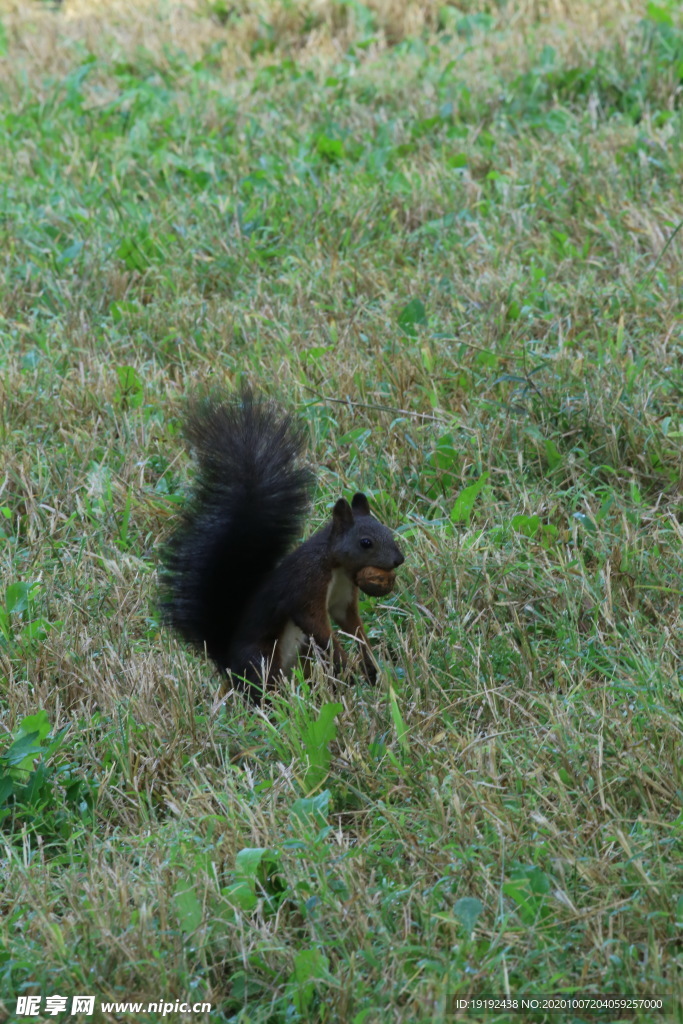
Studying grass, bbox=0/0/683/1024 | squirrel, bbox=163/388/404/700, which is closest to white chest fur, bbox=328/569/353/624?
squirrel, bbox=163/388/404/700

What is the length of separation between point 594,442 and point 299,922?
217 cm

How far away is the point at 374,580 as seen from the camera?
9.87ft

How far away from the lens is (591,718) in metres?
2.77

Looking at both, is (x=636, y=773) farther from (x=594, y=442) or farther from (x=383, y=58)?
(x=383, y=58)

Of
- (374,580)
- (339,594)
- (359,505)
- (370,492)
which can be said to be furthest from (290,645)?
(370,492)

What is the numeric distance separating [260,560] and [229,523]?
0.48 feet

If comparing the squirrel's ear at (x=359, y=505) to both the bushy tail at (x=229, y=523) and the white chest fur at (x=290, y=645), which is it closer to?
the bushy tail at (x=229, y=523)

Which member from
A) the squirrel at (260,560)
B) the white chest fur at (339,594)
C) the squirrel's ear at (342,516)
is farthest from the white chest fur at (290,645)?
the squirrel's ear at (342,516)

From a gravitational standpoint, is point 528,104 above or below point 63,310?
above

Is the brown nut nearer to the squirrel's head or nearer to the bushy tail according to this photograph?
the squirrel's head

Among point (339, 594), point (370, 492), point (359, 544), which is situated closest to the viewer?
point (359, 544)

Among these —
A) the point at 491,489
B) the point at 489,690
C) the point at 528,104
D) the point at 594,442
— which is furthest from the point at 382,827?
the point at 528,104

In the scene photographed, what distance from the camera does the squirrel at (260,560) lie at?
3016 millimetres

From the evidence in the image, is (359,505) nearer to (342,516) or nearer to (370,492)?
(342,516)
